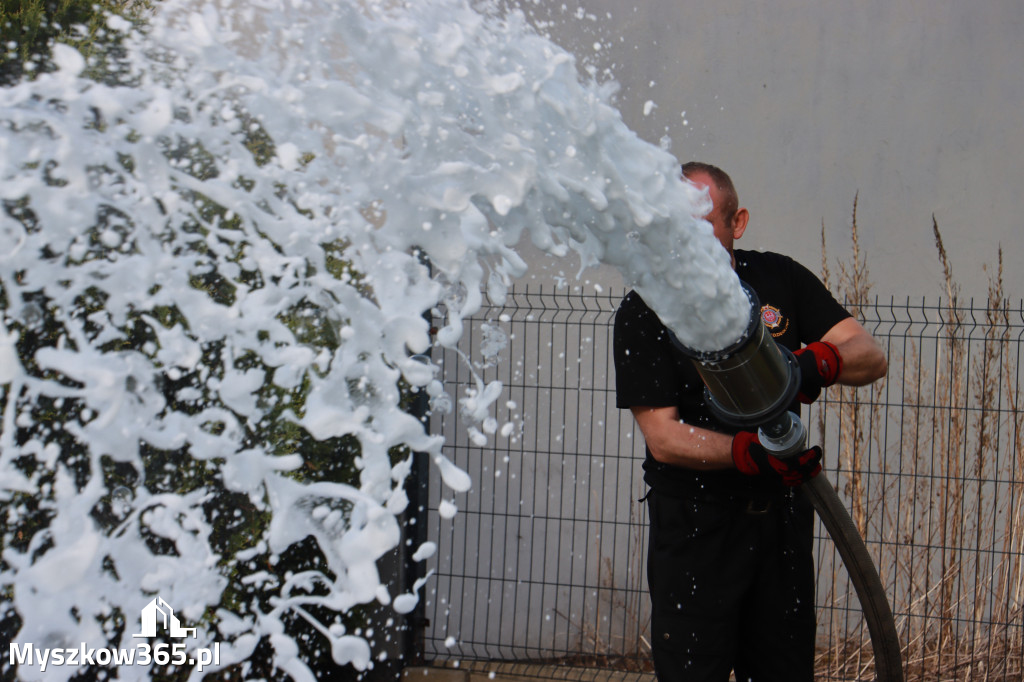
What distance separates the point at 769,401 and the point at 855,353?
2.38 ft

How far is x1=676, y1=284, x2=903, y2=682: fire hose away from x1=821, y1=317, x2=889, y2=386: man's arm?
1.13ft

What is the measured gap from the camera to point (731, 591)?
6.45 feet

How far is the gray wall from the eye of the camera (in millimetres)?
3742

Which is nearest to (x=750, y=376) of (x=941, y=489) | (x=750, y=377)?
(x=750, y=377)

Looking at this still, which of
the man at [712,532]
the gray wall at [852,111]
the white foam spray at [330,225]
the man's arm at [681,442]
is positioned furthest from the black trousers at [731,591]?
the gray wall at [852,111]

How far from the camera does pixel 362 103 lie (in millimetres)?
1275

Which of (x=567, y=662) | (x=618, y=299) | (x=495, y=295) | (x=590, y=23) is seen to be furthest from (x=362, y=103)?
(x=567, y=662)

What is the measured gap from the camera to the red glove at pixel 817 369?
5.75ft

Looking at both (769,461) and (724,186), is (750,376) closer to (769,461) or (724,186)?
(769,461)

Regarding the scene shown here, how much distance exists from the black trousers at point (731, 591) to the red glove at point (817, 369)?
0.37 meters

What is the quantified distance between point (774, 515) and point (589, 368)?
5.78ft

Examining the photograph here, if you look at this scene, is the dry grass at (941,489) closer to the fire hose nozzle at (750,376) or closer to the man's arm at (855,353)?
the man's arm at (855,353)

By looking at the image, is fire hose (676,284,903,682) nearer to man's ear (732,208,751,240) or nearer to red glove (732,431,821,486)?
red glove (732,431,821,486)

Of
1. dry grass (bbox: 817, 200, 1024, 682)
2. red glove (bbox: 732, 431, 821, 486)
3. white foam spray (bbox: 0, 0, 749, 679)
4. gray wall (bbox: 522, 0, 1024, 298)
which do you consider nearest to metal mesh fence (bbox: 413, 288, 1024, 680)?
dry grass (bbox: 817, 200, 1024, 682)
